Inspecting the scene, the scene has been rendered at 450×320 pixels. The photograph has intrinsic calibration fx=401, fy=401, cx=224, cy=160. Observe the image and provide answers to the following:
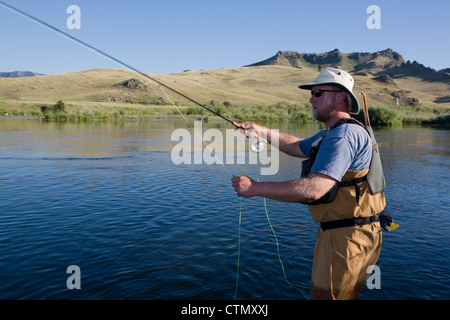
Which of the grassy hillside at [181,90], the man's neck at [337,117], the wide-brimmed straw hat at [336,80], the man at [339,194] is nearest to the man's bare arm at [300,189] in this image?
the man at [339,194]

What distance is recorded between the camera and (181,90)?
112125mm

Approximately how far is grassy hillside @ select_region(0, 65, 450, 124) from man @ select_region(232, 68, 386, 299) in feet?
253

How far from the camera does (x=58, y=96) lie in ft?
347

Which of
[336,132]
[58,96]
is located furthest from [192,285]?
[58,96]

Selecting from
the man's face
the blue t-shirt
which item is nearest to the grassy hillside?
the man's face

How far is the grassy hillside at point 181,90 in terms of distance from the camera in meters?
98.0

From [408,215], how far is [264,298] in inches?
242

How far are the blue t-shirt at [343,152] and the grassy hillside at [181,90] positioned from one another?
77.3 meters

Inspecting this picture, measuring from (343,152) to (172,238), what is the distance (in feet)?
18.1

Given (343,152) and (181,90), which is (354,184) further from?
(181,90)

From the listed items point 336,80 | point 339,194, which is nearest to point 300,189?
point 339,194

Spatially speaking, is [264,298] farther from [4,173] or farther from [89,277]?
[4,173]

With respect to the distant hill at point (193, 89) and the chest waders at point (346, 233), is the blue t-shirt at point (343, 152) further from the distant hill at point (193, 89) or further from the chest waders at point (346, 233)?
the distant hill at point (193, 89)

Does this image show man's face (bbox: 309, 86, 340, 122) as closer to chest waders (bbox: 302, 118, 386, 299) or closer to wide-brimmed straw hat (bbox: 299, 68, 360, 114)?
wide-brimmed straw hat (bbox: 299, 68, 360, 114)
